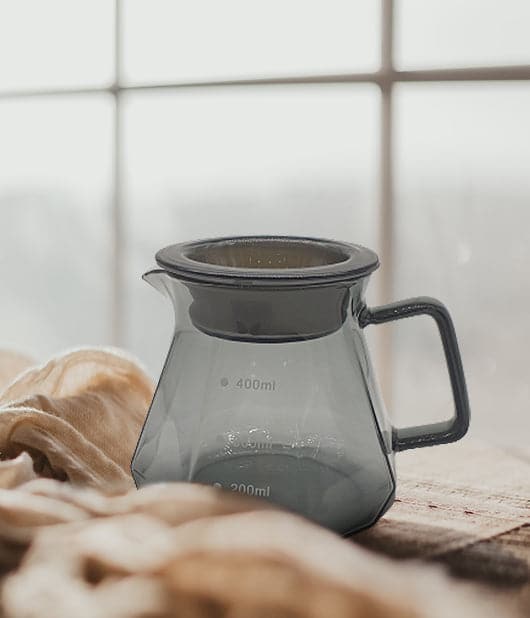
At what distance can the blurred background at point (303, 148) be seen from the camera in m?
1.14

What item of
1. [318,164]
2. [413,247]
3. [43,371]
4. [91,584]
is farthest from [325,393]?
[318,164]

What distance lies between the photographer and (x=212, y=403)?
64cm

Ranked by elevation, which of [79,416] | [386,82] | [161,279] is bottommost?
[79,416]

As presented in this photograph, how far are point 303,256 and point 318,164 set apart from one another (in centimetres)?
65

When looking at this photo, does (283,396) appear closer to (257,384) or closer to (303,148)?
(257,384)

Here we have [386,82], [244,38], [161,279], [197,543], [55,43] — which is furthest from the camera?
[55,43]

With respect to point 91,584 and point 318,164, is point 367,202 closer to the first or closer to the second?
point 318,164

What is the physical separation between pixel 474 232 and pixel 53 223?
734 mm

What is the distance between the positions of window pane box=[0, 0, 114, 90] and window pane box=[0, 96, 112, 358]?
48 mm

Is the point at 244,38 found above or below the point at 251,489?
above

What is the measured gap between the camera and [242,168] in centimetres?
139

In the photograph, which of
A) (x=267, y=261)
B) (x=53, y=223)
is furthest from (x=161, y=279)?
(x=53, y=223)

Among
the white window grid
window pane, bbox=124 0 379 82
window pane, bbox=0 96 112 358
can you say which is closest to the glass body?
the white window grid

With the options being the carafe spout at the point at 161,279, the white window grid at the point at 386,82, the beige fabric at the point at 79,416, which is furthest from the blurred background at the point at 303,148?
the carafe spout at the point at 161,279
